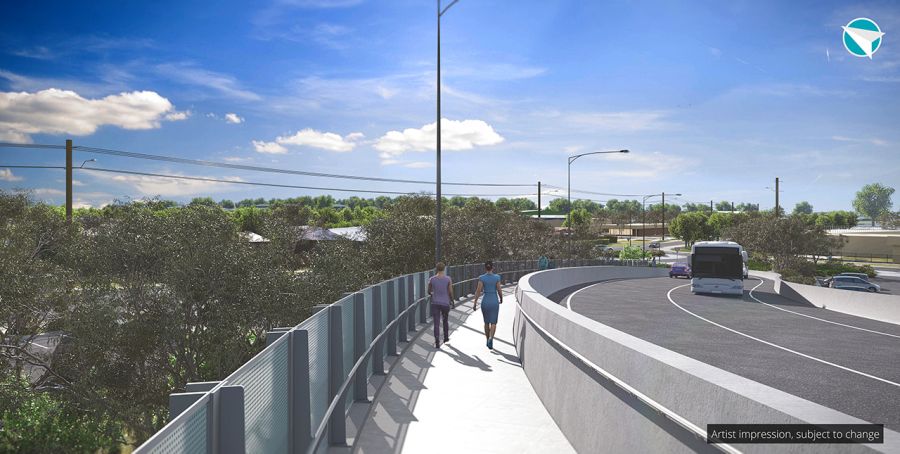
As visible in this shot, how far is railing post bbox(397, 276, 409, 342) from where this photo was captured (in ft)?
48.2

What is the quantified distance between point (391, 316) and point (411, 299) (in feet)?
12.8

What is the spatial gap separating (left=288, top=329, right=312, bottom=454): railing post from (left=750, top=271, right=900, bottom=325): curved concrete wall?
2548cm

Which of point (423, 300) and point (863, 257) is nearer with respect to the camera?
point (423, 300)

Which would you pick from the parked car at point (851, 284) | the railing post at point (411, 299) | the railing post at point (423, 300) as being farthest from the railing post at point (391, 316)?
the parked car at point (851, 284)

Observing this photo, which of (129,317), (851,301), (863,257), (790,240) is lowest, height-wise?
(863,257)

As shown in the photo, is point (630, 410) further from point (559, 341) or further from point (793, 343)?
point (793, 343)

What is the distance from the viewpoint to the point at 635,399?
19.2 ft

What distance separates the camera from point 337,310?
7602 mm

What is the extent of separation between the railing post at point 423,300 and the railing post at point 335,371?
10626mm

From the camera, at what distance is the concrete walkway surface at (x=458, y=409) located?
797 cm

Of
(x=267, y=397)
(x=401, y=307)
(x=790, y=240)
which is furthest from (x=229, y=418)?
(x=790, y=240)

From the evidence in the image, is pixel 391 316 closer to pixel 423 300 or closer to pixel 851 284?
pixel 423 300

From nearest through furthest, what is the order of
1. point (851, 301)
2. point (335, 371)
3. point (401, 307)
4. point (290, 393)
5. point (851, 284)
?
point (290, 393) < point (335, 371) < point (401, 307) < point (851, 301) < point (851, 284)

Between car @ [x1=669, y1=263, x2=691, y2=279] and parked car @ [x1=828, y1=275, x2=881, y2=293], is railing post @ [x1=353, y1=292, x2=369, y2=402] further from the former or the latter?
car @ [x1=669, y1=263, x2=691, y2=279]
